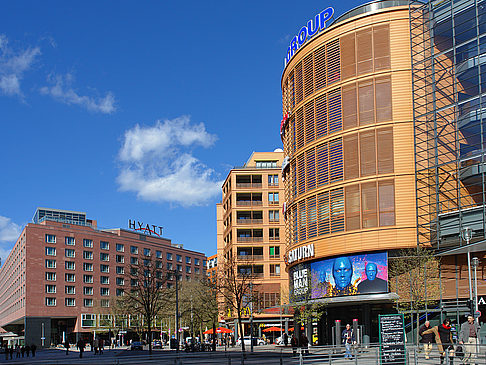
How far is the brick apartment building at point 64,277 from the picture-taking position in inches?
4486

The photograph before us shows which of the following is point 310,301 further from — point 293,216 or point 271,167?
point 271,167

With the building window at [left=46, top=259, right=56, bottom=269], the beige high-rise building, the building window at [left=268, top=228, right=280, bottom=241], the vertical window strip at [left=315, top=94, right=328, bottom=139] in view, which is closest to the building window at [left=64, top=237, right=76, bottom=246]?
the building window at [left=46, top=259, right=56, bottom=269]

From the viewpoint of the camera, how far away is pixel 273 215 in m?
99.6

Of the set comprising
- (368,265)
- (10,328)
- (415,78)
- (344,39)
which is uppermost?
(344,39)

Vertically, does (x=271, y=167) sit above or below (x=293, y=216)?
above

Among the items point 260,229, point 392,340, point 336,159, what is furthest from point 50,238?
point 392,340

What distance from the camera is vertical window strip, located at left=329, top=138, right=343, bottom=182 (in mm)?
51688

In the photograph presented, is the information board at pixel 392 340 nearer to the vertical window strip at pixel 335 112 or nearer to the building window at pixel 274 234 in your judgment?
the vertical window strip at pixel 335 112

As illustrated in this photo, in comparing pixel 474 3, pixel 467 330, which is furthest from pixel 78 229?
pixel 467 330

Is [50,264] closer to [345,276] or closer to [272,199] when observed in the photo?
[272,199]

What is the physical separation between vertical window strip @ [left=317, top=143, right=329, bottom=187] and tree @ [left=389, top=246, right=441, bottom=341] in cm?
946

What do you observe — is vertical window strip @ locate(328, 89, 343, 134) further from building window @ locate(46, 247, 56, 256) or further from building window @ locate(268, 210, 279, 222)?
building window @ locate(46, 247, 56, 256)

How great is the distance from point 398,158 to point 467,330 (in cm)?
2676

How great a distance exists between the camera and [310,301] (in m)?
52.8
